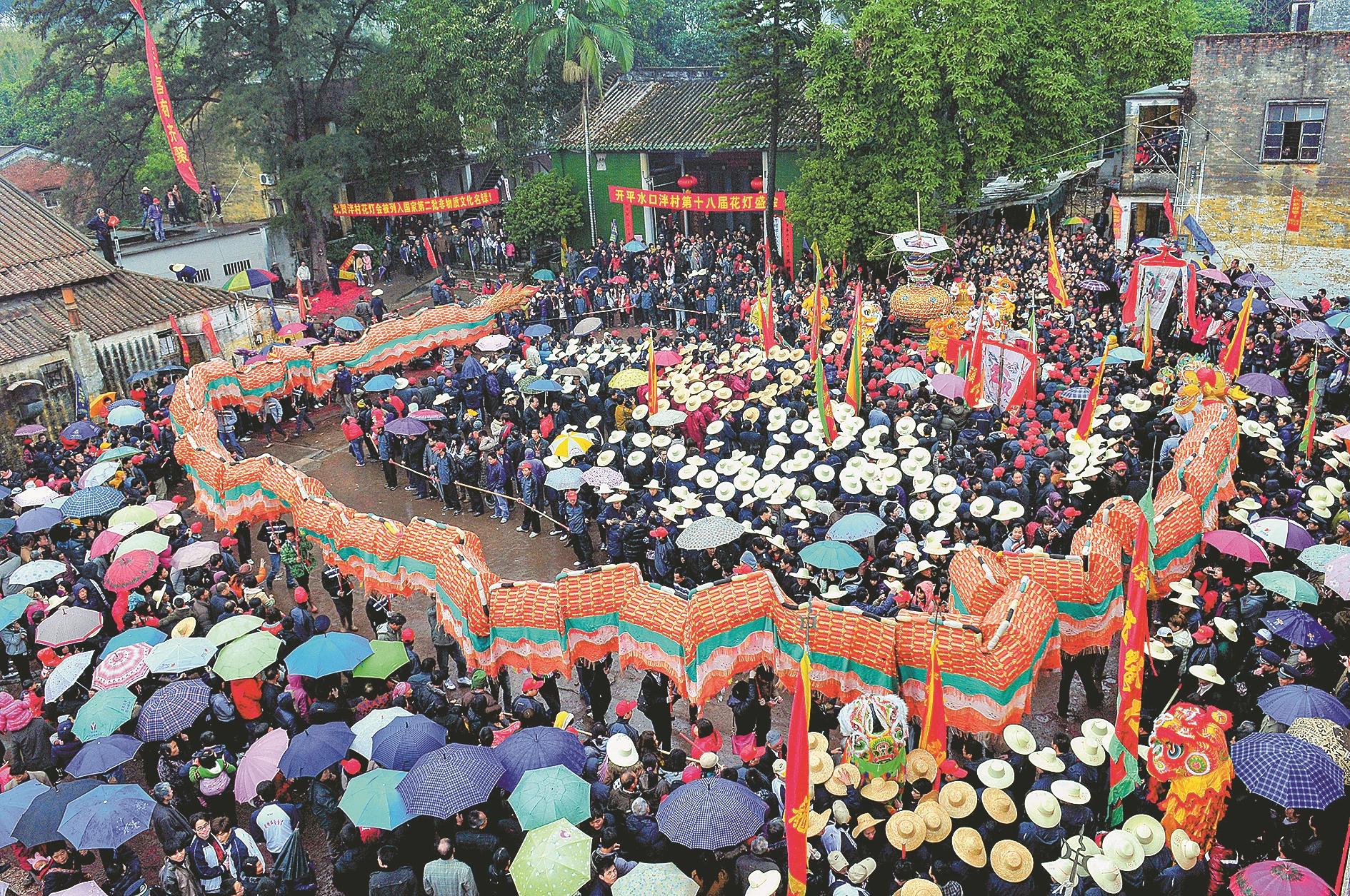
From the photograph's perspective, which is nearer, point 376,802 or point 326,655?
point 376,802

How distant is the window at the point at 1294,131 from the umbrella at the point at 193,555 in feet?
74.0

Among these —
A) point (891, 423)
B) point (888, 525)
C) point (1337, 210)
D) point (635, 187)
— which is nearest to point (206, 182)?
point (635, 187)

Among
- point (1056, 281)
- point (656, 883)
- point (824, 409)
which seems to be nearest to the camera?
point (656, 883)

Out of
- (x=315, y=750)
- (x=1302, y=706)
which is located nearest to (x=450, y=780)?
(x=315, y=750)

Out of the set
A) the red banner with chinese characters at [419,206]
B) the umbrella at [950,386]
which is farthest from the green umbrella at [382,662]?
the red banner with chinese characters at [419,206]

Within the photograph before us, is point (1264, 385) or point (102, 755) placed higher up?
point (1264, 385)

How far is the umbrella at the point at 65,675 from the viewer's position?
1105cm

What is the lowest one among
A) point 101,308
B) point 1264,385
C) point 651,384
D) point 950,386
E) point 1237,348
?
point 1264,385

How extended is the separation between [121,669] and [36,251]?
15.5 metres

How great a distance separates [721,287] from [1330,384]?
12621 mm

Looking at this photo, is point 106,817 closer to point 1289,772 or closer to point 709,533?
point 709,533

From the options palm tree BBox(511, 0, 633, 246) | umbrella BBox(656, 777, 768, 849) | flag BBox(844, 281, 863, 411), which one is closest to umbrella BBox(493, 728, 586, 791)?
umbrella BBox(656, 777, 768, 849)

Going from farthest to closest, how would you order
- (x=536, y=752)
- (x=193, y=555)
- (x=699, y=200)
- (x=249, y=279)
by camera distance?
1. (x=699, y=200)
2. (x=249, y=279)
3. (x=193, y=555)
4. (x=536, y=752)

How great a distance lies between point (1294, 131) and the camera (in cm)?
2309
